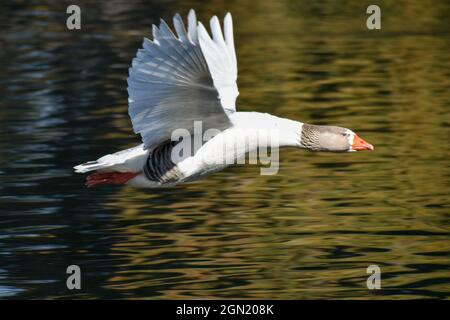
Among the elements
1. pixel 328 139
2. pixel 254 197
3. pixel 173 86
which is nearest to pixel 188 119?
pixel 173 86

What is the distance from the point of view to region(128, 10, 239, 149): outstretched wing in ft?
28.3

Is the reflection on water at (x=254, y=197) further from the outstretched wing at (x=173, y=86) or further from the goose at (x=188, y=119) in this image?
the outstretched wing at (x=173, y=86)

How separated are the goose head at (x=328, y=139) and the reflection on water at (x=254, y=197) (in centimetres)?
107

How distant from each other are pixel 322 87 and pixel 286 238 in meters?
9.31

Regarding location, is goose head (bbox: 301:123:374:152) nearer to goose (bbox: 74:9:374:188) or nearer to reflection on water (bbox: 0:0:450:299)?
goose (bbox: 74:9:374:188)

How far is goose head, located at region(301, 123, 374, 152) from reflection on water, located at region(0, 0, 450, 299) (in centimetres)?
107

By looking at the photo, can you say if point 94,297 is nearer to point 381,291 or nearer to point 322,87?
point 381,291

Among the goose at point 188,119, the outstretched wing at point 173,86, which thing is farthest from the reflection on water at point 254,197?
the outstretched wing at point 173,86

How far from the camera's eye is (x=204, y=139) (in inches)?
381

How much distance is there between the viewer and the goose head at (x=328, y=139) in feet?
32.1

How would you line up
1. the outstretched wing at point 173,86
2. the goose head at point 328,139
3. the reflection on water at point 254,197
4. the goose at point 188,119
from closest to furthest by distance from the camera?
1. the outstretched wing at point 173,86
2. the goose at point 188,119
3. the goose head at point 328,139
4. the reflection on water at point 254,197

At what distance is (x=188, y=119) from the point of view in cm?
946

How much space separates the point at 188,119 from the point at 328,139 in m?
1.31

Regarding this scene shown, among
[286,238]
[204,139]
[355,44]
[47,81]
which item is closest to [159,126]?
[204,139]
